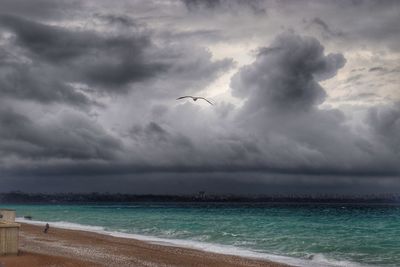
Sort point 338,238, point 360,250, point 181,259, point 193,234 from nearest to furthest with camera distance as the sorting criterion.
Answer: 1. point 181,259
2. point 360,250
3. point 338,238
4. point 193,234

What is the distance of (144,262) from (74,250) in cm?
676

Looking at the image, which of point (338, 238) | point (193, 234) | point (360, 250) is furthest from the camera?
point (193, 234)

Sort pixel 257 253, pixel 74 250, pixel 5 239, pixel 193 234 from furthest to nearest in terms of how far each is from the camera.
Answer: pixel 193 234, pixel 257 253, pixel 74 250, pixel 5 239

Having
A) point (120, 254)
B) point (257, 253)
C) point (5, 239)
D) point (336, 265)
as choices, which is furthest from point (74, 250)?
point (336, 265)

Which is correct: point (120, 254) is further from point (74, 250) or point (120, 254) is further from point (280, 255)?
point (280, 255)

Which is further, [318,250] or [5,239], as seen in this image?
[318,250]

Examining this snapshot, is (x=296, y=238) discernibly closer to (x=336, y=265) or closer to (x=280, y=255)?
(x=280, y=255)

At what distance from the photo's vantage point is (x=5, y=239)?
78.5ft

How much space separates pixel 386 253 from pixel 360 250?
180 cm

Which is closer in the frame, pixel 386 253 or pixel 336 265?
pixel 336 265

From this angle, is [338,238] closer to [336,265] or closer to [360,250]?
[360,250]

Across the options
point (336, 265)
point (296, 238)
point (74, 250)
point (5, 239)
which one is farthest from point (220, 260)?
point (296, 238)

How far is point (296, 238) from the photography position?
41250 mm

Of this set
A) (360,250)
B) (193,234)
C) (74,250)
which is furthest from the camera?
(193,234)
